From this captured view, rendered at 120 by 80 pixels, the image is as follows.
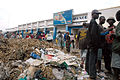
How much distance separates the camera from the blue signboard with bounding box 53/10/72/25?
18.9 meters

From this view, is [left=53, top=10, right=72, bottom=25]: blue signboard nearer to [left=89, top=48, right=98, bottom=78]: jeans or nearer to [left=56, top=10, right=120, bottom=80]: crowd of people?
[left=56, top=10, right=120, bottom=80]: crowd of people

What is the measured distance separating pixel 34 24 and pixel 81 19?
19.6 metres

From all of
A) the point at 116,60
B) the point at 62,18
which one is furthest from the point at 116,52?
the point at 62,18

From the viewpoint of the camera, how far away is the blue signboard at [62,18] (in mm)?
18906

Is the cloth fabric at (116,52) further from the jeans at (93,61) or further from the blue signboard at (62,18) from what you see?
the blue signboard at (62,18)

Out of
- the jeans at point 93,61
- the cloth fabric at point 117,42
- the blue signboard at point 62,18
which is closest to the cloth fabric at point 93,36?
the jeans at point 93,61

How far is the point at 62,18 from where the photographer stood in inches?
805

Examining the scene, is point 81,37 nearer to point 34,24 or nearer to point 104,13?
point 104,13

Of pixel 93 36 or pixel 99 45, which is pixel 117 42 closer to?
pixel 93 36

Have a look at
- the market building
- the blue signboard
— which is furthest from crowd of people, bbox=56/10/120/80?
the blue signboard

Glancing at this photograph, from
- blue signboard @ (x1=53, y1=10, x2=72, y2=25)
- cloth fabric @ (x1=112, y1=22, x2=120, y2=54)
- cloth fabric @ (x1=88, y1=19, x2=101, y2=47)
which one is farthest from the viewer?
blue signboard @ (x1=53, y1=10, x2=72, y2=25)

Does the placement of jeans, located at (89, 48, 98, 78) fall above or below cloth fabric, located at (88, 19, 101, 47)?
below

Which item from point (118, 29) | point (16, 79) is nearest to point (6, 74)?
point (16, 79)

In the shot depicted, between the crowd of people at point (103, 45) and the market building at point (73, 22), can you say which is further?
the market building at point (73, 22)
